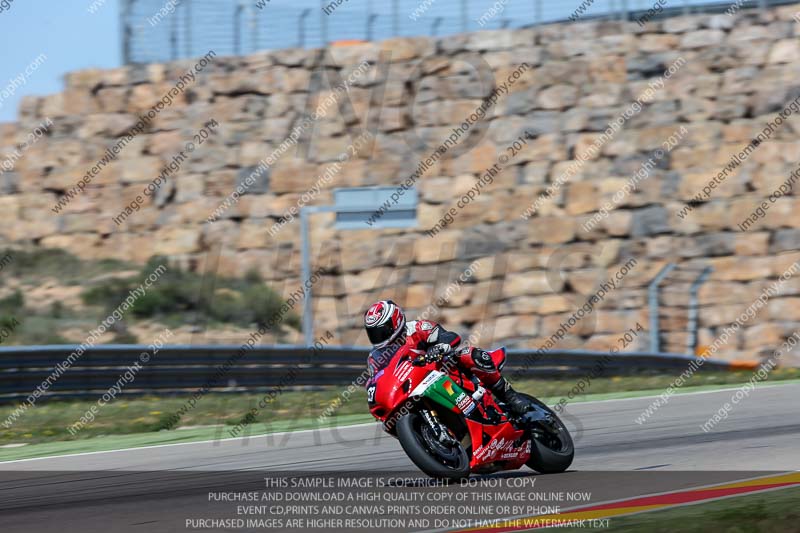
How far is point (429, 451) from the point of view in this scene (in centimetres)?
848

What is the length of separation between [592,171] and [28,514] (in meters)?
21.1

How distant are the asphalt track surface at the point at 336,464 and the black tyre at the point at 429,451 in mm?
698

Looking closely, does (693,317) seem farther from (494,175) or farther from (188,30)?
(188,30)

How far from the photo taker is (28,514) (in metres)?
8.31

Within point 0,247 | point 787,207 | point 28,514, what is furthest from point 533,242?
point 28,514

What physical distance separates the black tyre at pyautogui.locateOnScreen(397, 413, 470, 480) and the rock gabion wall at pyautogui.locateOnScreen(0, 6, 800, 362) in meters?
18.1

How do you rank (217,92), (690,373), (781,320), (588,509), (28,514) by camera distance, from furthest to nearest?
(217,92) → (781,320) → (690,373) → (28,514) → (588,509)

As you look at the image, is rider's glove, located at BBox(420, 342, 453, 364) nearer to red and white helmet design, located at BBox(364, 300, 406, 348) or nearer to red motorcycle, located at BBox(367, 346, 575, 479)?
red motorcycle, located at BBox(367, 346, 575, 479)

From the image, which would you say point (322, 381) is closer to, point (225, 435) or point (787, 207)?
point (225, 435)

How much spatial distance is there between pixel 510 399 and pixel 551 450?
54 cm

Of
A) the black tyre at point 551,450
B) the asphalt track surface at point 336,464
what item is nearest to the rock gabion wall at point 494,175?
the asphalt track surface at point 336,464

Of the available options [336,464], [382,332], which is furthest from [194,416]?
[382,332]

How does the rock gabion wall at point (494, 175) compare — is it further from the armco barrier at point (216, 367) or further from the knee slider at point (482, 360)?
the knee slider at point (482, 360)

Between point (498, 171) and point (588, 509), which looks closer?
point (588, 509)
